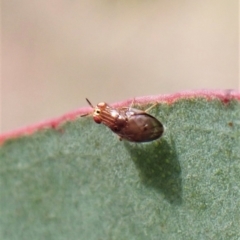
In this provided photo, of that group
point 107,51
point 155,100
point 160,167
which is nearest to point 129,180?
point 160,167

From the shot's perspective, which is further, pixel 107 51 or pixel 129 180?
pixel 107 51

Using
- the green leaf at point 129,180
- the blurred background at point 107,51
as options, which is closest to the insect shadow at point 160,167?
the green leaf at point 129,180

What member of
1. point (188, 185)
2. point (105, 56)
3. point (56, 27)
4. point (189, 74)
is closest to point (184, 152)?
point (188, 185)

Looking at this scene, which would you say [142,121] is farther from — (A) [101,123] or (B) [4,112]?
(B) [4,112]

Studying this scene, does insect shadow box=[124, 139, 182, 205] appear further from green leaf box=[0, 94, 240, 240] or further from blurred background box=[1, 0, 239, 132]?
blurred background box=[1, 0, 239, 132]

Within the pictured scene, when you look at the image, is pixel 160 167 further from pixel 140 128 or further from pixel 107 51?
pixel 107 51

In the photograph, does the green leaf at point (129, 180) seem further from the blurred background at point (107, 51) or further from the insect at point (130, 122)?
the blurred background at point (107, 51)

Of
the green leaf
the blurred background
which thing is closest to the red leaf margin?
the green leaf
